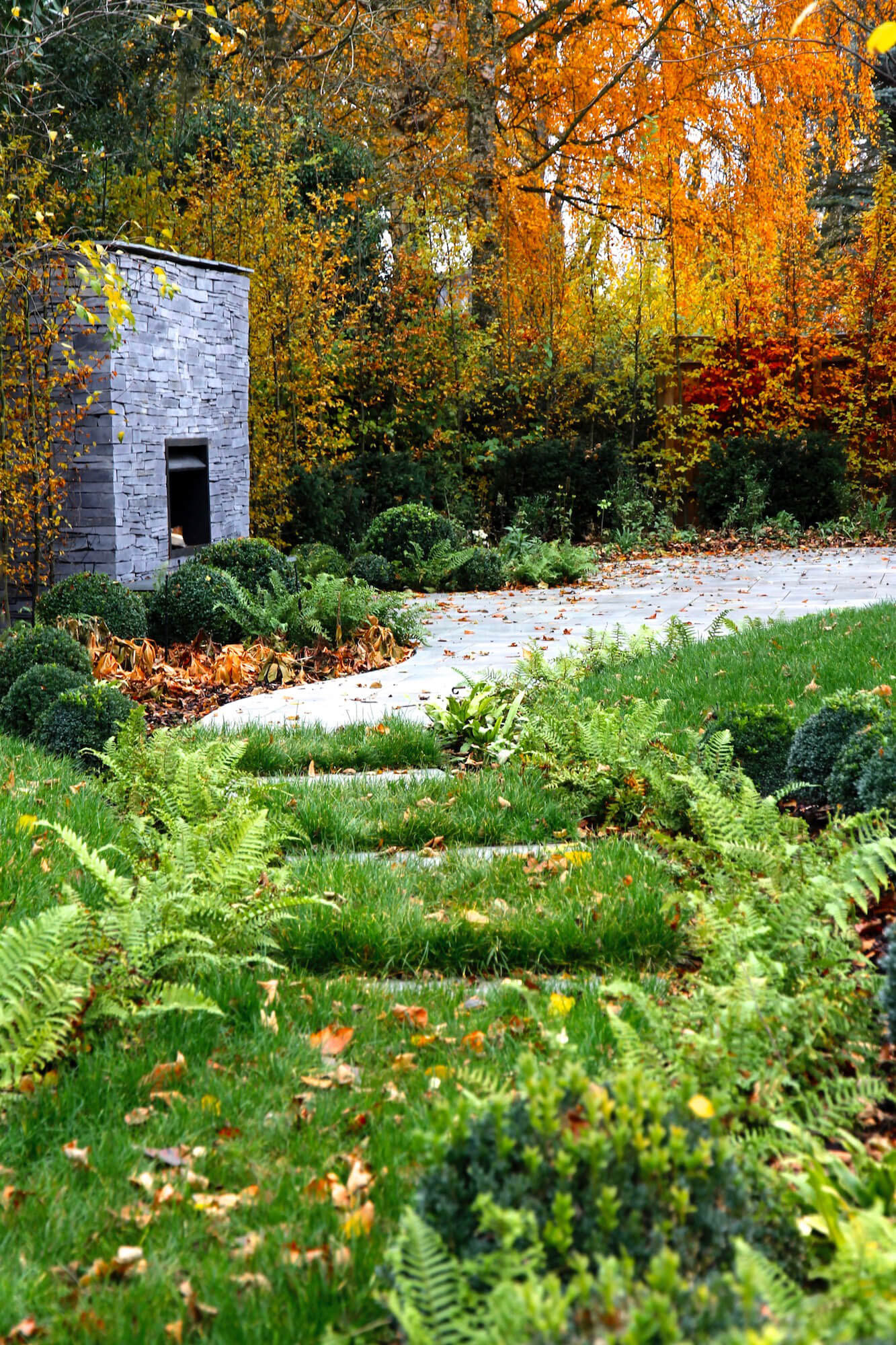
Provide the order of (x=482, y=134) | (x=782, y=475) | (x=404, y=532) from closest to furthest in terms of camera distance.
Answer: (x=404, y=532) → (x=782, y=475) → (x=482, y=134)

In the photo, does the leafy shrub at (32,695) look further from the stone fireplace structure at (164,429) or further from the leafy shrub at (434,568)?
the leafy shrub at (434,568)

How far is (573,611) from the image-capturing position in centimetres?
994

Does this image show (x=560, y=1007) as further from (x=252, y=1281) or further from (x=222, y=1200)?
(x=252, y=1281)

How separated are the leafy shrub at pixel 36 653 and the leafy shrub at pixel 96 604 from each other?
1.06 meters

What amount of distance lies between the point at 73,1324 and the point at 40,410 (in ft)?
24.7

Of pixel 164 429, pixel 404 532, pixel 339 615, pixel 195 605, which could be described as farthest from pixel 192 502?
pixel 339 615

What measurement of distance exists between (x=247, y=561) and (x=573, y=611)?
9.60 ft

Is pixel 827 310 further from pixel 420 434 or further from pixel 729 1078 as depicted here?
pixel 729 1078

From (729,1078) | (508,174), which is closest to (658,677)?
(729,1078)

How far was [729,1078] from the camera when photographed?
2.18 m

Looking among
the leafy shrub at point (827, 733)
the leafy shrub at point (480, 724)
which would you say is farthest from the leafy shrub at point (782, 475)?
the leafy shrub at point (827, 733)

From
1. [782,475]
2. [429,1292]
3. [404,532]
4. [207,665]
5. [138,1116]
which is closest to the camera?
[429,1292]

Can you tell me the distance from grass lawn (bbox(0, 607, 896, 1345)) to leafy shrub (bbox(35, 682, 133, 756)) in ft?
3.69

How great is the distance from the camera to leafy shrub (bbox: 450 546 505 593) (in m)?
11.7
